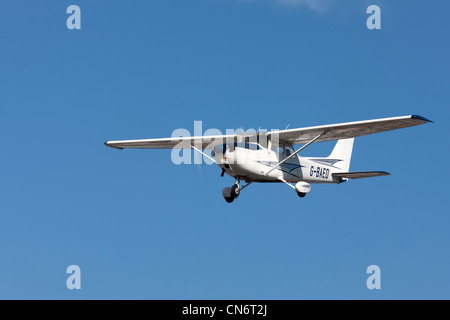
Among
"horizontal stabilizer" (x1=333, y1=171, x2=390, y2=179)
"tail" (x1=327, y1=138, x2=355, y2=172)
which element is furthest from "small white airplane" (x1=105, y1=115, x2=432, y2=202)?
"tail" (x1=327, y1=138, x2=355, y2=172)

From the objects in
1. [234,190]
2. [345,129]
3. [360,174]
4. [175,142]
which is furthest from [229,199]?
[360,174]

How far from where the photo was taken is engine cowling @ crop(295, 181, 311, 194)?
26500mm

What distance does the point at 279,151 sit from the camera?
2702 centimetres

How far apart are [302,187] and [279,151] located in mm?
1611

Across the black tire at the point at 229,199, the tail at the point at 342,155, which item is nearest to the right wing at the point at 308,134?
the black tire at the point at 229,199

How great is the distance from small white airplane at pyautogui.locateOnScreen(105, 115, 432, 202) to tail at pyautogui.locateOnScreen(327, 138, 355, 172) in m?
1.25

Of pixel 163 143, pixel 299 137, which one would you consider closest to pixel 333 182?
pixel 299 137

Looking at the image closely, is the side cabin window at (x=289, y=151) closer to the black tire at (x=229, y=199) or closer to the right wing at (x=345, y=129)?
the right wing at (x=345, y=129)

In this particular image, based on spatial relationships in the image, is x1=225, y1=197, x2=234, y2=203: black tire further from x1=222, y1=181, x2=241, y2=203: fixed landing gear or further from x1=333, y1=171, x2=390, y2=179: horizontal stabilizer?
x1=333, y1=171, x2=390, y2=179: horizontal stabilizer

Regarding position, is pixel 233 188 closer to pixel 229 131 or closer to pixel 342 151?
pixel 229 131

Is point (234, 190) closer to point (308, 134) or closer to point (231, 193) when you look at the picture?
point (231, 193)

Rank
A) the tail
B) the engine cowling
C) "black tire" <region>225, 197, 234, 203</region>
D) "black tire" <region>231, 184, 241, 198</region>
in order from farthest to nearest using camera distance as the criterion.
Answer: the tail → the engine cowling → "black tire" <region>225, 197, 234, 203</region> → "black tire" <region>231, 184, 241, 198</region>

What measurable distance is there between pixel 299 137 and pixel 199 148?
158 inches

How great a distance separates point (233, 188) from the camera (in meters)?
26.2
